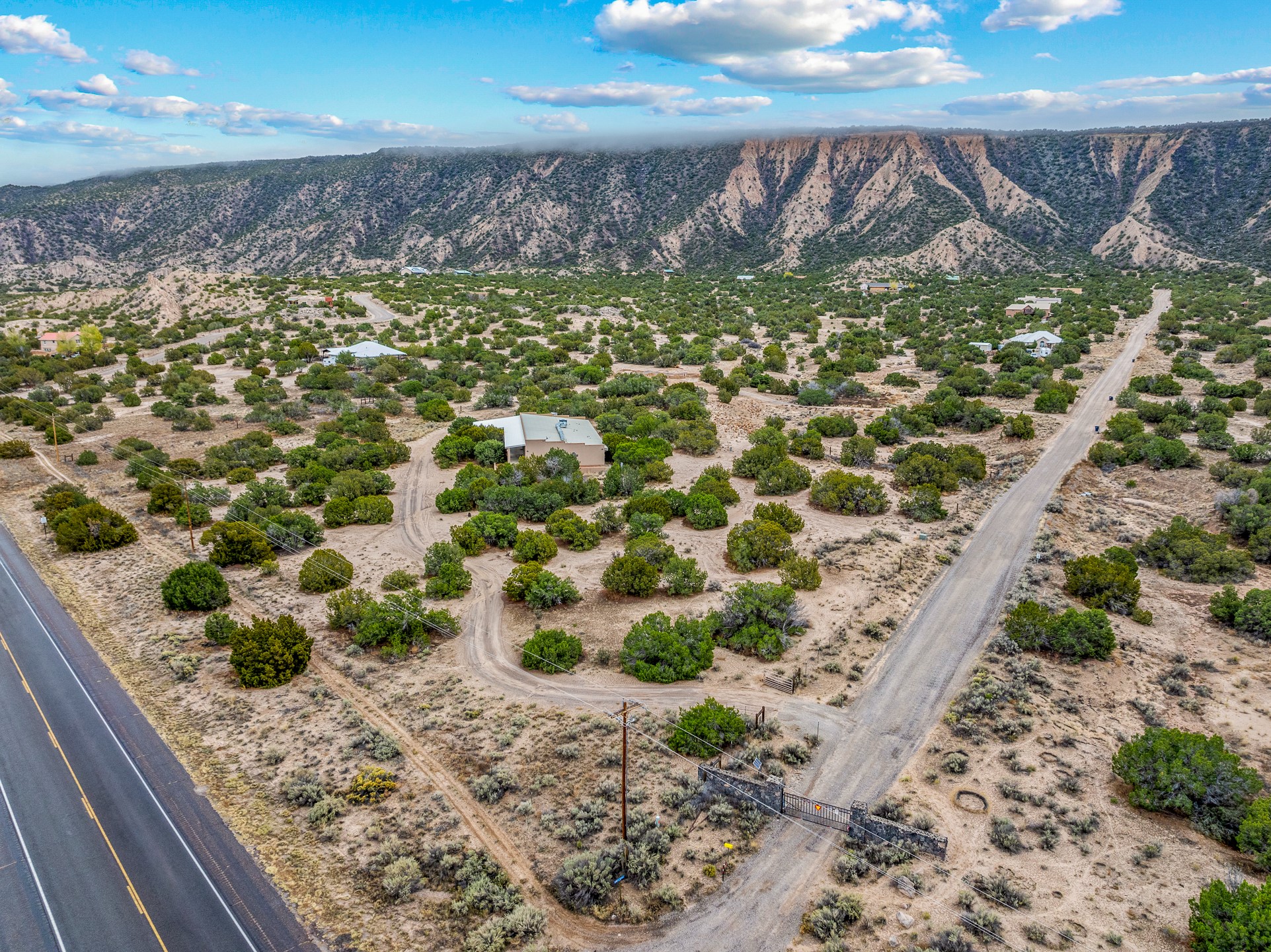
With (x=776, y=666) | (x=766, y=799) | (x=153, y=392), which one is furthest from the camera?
(x=153, y=392)

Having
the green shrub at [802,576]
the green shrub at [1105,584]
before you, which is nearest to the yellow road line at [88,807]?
the green shrub at [802,576]

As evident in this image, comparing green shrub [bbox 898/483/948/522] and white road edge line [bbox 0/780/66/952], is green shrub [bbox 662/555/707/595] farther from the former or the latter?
white road edge line [bbox 0/780/66/952]

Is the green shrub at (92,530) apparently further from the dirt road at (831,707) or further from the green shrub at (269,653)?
the green shrub at (269,653)

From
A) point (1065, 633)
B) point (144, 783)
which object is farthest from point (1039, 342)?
point (144, 783)

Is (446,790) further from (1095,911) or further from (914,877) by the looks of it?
(1095,911)

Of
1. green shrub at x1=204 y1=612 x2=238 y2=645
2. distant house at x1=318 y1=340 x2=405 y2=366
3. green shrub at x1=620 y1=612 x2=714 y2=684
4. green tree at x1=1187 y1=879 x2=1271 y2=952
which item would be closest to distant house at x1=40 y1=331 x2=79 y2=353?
distant house at x1=318 y1=340 x2=405 y2=366

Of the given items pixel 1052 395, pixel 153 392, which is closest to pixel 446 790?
pixel 1052 395
